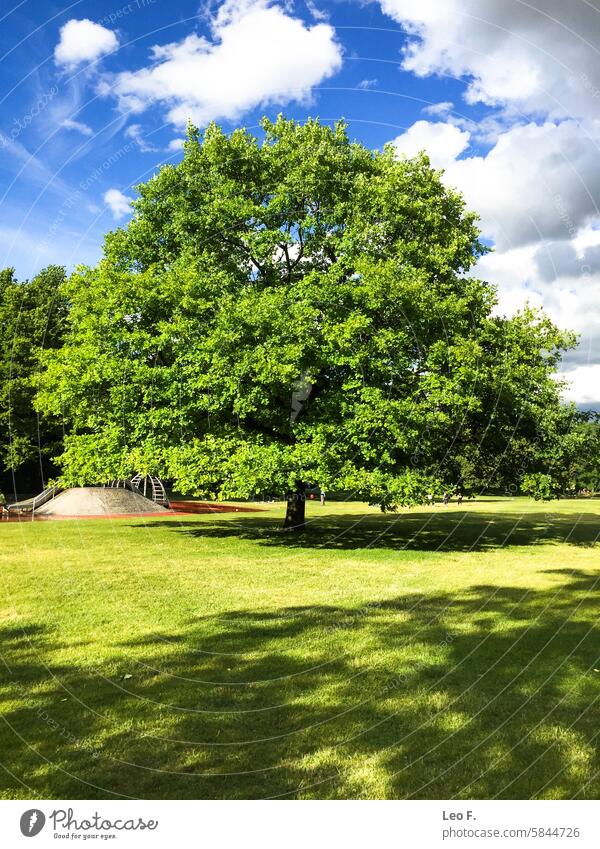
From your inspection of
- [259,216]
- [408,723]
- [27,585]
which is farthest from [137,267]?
[408,723]

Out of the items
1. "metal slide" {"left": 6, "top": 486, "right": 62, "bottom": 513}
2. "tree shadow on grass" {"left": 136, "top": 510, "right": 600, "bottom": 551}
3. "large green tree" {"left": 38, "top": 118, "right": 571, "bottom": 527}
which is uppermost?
"large green tree" {"left": 38, "top": 118, "right": 571, "bottom": 527}

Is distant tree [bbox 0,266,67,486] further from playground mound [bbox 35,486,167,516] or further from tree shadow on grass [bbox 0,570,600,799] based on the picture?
tree shadow on grass [bbox 0,570,600,799]

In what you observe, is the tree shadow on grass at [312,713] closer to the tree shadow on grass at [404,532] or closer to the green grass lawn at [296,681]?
the green grass lawn at [296,681]

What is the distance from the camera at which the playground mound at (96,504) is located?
112ft

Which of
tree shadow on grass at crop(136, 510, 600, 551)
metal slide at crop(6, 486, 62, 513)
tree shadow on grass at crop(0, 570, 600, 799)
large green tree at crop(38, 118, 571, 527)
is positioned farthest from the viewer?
metal slide at crop(6, 486, 62, 513)

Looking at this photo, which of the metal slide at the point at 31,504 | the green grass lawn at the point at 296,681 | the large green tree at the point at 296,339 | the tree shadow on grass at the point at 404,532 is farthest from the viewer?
the metal slide at the point at 31,504

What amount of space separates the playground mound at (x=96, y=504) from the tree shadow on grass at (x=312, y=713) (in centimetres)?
2538

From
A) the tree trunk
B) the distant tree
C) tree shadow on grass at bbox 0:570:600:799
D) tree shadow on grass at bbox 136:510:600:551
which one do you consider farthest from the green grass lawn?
the distant tree

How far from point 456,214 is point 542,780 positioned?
25.9m
